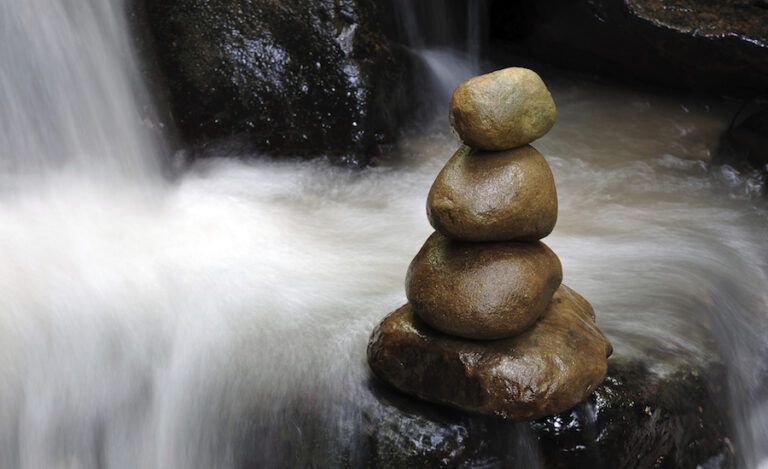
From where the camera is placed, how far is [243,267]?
3793mm

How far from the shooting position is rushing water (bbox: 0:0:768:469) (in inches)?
110

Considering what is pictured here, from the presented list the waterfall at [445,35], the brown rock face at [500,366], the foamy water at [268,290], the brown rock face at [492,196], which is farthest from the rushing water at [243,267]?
the waterfall at [445,35]

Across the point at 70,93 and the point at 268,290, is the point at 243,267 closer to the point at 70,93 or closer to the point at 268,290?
the point at 268,290

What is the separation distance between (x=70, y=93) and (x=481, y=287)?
292 centimetres

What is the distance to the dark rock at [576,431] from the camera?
8.92 feet

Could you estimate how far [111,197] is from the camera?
4461mm

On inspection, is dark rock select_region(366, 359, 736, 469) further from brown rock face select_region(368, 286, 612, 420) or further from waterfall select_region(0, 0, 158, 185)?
waterfall select_region(0, 0, 158, 185)

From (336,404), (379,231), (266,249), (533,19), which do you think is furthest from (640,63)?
(336,404)

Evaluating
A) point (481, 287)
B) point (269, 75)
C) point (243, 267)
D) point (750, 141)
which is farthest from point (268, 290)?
point (750, 141)

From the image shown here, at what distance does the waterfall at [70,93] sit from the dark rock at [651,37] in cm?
309

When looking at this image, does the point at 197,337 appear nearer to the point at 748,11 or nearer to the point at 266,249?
the point at 266,249

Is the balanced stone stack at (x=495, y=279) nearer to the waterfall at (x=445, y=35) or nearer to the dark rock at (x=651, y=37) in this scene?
the waterfall at (x=445, y=35)

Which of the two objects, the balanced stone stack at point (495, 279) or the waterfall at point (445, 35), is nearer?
the balanced stone stack at point (495, 279)

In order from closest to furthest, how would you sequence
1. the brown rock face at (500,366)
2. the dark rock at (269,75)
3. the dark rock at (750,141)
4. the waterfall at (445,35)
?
the brown rock face at (500,366)
the dark rock at (269,75)
the dark rock at (750,141)
the waterfall at (445,35)
